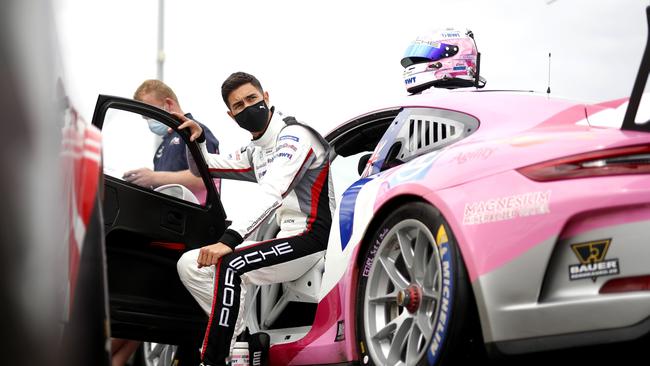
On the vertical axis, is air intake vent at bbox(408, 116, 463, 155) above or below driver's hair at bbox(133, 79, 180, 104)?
above

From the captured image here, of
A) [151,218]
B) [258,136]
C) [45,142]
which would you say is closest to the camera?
[45,142]

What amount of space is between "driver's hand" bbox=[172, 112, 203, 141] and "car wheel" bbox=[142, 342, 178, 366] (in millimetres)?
1612

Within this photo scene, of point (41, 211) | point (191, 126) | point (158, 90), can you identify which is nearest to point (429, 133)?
point (191, 126)

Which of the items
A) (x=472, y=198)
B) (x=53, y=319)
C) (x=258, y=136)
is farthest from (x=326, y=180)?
(x=53, y=319)

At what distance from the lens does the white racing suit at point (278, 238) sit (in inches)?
208

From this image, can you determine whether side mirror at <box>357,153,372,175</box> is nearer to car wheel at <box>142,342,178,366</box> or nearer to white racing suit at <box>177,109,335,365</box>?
white racing suit at <box>177,109,335,365</box>

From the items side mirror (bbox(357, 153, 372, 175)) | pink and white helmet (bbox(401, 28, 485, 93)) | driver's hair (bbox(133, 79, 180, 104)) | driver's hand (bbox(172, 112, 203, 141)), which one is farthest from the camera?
driver's hair (bbox(133, 79, 180, 104))

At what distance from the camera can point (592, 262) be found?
135 inches

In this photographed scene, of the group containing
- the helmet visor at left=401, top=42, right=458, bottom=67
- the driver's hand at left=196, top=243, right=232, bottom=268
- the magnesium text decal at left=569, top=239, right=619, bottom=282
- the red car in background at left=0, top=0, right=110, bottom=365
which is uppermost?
→ the red car in background at left=0, top=0, right=110, bottom=365

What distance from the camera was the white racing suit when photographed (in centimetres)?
529

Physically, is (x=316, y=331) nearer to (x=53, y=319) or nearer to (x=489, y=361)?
(x=489, y=361)

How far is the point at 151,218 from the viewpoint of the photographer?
5.57m

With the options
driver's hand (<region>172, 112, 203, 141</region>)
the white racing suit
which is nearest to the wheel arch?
the white racing suit

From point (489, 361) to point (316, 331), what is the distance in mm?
1383
